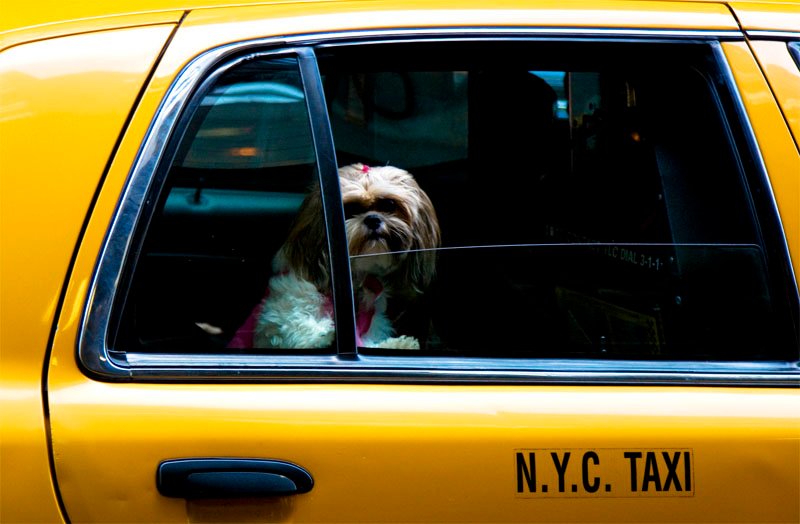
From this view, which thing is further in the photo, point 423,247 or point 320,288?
point 423,247

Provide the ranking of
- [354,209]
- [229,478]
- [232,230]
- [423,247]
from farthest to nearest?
[354,209]
[423,247]
[232,230]
[229,478]

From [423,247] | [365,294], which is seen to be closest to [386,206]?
[423,247]

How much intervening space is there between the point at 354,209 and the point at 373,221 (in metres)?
0.22

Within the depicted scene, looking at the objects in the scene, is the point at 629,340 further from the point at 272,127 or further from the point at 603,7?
the point at 272,127

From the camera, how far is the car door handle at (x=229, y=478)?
1.30 m

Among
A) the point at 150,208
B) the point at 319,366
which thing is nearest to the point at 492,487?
the point at 319,366

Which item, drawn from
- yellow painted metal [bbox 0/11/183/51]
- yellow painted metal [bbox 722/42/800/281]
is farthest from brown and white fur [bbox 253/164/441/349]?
yellow painted metal [bbox 722/42/800/281]

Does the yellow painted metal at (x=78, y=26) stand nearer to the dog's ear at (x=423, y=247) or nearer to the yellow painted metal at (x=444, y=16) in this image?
the yellow painted metal at (x=444, y=16)

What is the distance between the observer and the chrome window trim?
135 cm

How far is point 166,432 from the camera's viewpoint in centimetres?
131

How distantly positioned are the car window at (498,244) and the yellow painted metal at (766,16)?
10cm

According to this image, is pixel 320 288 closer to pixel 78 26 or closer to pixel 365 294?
pixel 365 294

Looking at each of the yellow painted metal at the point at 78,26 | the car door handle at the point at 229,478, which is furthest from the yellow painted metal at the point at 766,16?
the car door handle at the point at 229,478

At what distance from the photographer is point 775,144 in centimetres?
150
